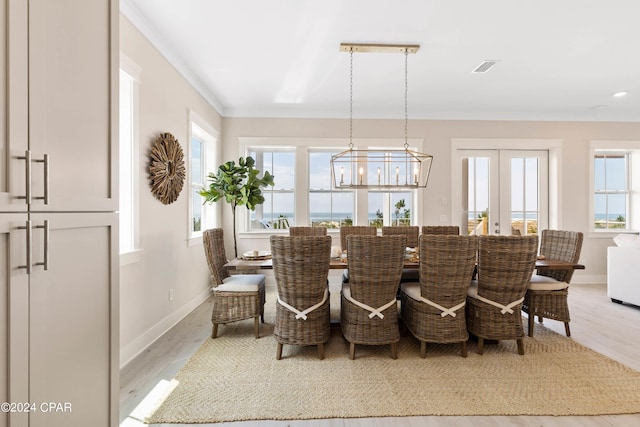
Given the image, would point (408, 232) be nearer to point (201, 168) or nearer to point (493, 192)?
point (493, 192)

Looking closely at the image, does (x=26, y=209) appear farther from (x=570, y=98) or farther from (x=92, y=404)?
(x=570, y=98)

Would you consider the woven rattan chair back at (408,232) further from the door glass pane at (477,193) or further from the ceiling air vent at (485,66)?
the ceiling air vent at (485,66)

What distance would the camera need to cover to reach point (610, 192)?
513 cm

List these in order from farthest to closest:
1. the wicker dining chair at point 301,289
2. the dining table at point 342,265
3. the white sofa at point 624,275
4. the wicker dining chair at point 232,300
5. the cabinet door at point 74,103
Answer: the white sofa at point 624,275
the wicker dining chair at point 232,300
the dining table at point 342,265
the wicker dining chair at point 301,289
the cabinet door at point 74,103

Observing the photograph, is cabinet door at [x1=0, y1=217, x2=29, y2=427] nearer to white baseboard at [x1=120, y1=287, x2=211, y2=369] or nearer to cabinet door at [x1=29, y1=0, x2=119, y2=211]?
cabinet door at [x1=29, y1=0, x2=119, y2=211]

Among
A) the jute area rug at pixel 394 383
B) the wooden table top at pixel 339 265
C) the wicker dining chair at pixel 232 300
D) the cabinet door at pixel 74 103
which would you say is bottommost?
the jute area rug at pixel 394 383

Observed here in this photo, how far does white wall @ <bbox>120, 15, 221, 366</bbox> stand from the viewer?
242cm

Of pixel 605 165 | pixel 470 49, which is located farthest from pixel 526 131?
pixel 470 49

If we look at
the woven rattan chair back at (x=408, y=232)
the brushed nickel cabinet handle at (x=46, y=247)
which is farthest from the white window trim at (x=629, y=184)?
the brushed nickel cabinet handle at (x=46, y=247)

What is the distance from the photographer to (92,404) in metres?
1.15

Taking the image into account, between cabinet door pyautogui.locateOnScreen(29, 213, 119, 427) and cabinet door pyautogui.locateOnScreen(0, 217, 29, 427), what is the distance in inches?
0.8

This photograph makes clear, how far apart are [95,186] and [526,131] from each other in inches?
231

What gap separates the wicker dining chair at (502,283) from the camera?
2.36m

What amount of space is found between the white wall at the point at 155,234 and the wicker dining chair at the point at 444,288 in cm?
232
